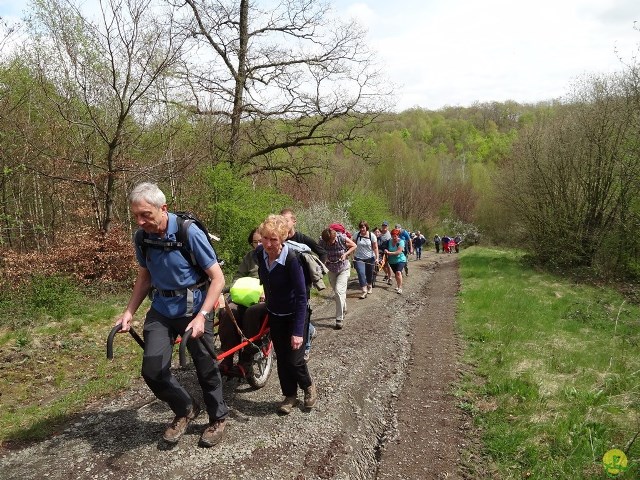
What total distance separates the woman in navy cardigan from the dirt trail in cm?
38

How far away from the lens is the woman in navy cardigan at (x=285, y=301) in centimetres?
412

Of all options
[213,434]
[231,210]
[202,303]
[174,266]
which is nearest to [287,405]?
[213,434]

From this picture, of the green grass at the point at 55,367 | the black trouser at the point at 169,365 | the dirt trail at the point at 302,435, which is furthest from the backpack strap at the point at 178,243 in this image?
the green grass at the point at 55,367

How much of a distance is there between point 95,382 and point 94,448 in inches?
72.5

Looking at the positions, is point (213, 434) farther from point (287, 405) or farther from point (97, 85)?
point (97, 85)

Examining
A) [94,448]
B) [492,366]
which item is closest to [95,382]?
[94,448]

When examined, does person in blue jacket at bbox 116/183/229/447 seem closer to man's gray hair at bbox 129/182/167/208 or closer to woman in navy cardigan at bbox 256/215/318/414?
man's gray hair at bbox 129/182/167/208

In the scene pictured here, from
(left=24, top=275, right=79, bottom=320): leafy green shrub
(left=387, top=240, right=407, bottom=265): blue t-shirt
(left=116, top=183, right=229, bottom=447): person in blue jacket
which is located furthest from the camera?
(left=387, top=240, right=407, bottom=265): blue t-shirt

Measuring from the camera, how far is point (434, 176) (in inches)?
2222

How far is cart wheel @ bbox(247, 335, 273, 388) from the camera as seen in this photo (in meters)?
4.90

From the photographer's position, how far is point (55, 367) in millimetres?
5918

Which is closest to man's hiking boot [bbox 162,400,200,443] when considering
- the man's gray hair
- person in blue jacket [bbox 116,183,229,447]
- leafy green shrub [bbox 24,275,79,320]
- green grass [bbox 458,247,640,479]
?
person in blue jacket [bbox 116,183,229,447]

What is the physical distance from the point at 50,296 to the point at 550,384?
9.21m

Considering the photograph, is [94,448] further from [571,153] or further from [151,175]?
[571,153]
